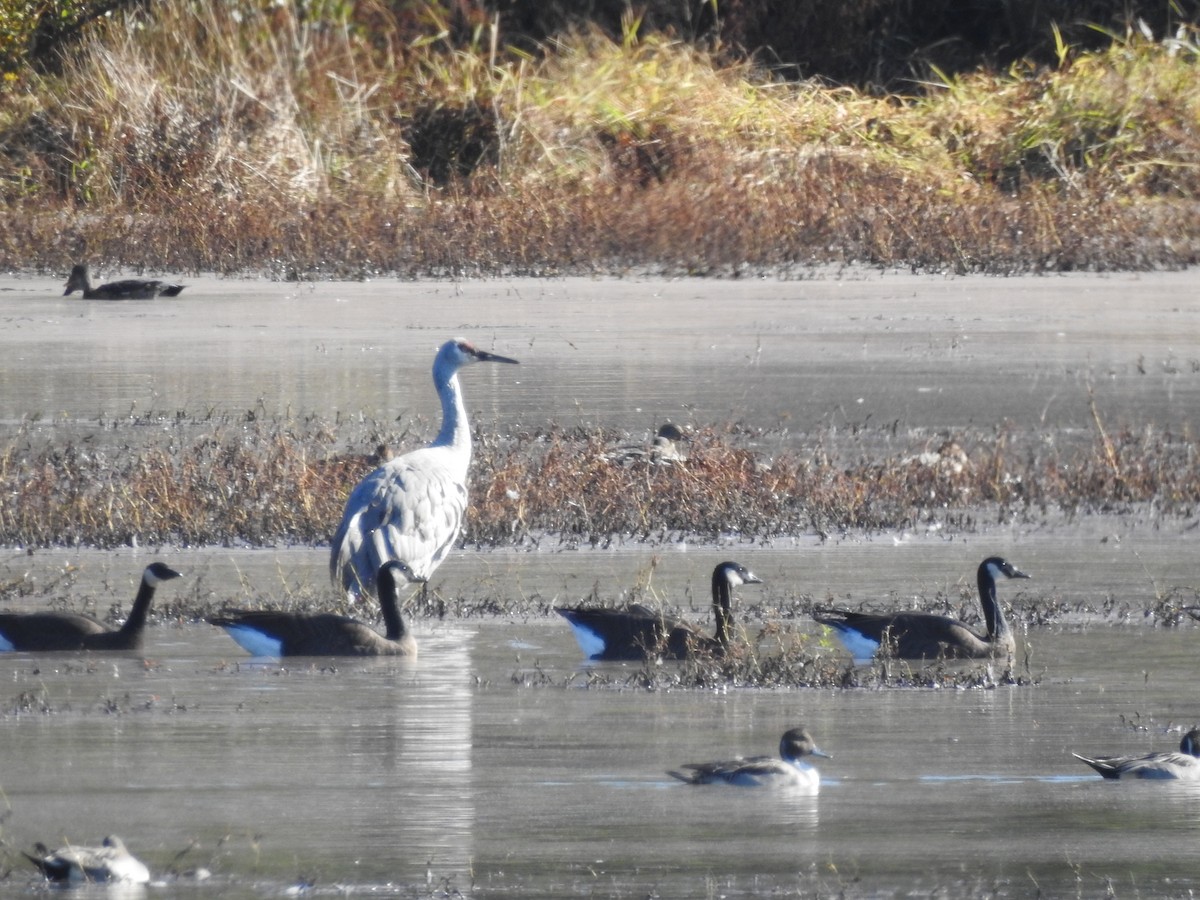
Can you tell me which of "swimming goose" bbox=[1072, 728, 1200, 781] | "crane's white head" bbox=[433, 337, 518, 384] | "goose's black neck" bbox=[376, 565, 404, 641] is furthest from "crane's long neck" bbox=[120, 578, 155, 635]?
"swimming goose" bbox=[1072, 728, 1200, 781]

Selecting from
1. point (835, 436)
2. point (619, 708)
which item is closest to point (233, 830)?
point (619, 708)

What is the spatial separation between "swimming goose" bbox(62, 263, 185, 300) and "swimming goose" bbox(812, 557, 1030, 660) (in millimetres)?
13616

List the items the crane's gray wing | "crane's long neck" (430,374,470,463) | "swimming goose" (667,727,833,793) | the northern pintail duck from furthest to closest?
the northern pintail duck → "crane's long neck" (430,374,470,463) → the crane's gray wing → "swimming goose" (667,727,833,793)

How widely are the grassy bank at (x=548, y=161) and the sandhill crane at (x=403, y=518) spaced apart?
12.7 meters

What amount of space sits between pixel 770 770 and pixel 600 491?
208 inches

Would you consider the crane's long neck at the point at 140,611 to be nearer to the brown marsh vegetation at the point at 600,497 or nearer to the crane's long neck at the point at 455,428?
the brown marsh vegetation at the point at 600,497

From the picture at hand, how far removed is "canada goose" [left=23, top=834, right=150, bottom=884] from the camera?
6004 millimetres

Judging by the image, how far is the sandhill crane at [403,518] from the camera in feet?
33.6

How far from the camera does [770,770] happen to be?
7020 mm

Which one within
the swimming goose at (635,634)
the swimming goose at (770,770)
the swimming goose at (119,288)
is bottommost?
the swimming goose at (119,288)

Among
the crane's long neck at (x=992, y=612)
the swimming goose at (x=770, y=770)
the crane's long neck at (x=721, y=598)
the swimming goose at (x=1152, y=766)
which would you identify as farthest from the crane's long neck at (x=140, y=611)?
the swimming goose at (x=1152, y=766)

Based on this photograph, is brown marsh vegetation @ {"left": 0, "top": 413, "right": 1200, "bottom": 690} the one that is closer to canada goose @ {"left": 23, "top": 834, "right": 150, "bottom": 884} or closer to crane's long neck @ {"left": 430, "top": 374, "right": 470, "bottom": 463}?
crane's long neck @ {"left": 430, "top": 374, "right": 470, "bottom": 463}

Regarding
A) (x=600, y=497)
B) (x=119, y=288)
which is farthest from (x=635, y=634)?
(x=119, y=288)

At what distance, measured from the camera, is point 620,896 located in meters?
6.03
